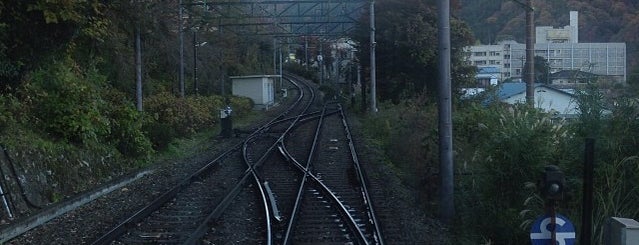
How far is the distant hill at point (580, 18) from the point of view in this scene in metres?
22.2

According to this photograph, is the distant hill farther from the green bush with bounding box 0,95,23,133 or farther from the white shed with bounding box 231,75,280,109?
the white shed with bounding box 231,75,280,109

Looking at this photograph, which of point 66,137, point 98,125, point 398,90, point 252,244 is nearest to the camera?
point 252,244

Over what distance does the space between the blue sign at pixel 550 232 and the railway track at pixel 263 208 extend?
2.77m

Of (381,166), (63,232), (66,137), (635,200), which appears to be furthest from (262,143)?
(635,200)

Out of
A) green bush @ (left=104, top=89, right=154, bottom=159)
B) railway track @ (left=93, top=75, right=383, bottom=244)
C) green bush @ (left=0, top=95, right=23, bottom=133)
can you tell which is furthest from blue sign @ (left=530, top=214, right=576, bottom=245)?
green bush @ (left=104, top=89, right=154, bottom=159)

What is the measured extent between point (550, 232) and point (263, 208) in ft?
21.9

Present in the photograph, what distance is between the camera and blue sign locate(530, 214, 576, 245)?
25.2 feet

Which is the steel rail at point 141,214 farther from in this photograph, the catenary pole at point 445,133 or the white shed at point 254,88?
the white shed at point 254,88

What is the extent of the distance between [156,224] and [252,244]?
2.35 m

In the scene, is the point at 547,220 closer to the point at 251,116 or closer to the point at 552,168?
the point at 552,168

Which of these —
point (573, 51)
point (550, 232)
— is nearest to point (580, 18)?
point (573, 51)

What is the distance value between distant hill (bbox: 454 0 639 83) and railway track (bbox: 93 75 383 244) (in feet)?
21.1

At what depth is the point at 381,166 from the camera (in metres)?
20.5

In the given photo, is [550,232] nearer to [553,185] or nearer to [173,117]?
[553,185]
